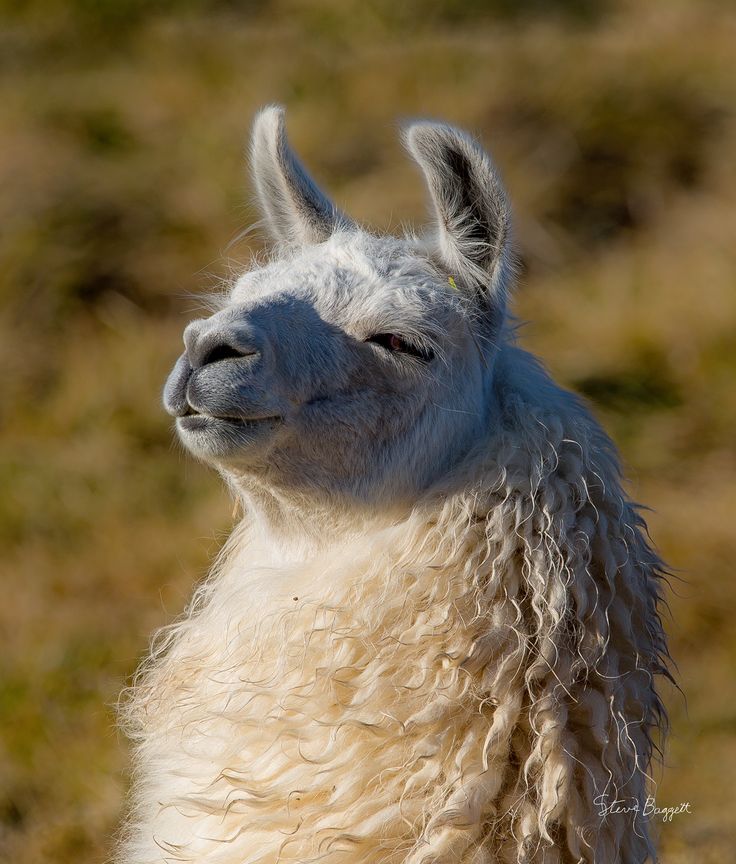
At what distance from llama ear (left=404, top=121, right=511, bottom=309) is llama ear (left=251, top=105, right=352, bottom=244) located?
1.20 feet

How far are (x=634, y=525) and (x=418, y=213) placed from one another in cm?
618

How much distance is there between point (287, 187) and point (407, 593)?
1.04 m

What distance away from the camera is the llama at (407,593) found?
7.49ft

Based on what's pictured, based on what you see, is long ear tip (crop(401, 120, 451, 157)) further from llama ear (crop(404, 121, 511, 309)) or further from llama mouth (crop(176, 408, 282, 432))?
llama mouth (crop(176, 408, 282, 432))

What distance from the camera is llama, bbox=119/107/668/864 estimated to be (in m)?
2.28

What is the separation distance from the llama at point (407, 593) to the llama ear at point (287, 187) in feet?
0.84

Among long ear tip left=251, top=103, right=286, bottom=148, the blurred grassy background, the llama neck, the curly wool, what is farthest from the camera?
the blurred grassy background

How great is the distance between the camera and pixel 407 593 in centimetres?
240

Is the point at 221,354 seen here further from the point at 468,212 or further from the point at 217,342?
the point at 468,212

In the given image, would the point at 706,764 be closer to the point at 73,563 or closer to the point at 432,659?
the point at 432,659

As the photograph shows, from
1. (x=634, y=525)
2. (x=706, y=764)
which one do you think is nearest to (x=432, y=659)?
(x=634, y=525)

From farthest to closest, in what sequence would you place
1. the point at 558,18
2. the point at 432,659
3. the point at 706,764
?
the point at 558,18, the point at 706,764, the point at 432,659

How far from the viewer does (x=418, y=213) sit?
846cm
